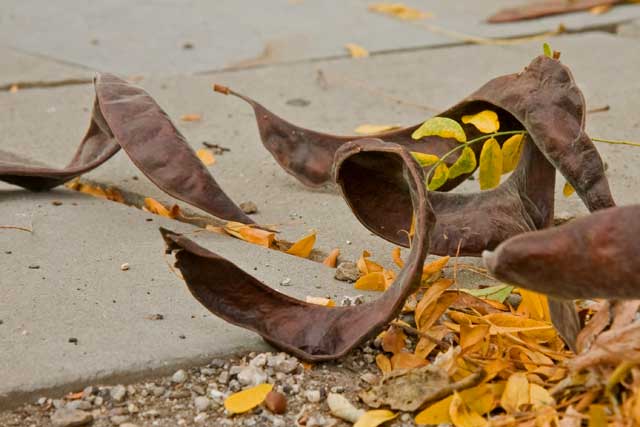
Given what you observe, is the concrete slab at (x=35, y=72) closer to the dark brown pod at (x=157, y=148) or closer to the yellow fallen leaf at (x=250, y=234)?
the dark brown pod at (x=157, y=148)

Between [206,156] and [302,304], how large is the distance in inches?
41.8

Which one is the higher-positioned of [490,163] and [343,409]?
[490,163]

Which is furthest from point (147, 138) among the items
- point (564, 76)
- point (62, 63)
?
point (62, 63)

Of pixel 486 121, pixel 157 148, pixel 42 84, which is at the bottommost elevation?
pixel 42 84

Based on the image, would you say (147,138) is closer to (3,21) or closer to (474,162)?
(474,162)

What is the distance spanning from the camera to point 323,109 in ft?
10.0

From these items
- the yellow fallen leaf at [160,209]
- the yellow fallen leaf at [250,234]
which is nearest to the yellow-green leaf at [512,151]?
the yellow fallen leaf at [250,234]

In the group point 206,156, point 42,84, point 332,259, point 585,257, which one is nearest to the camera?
point 585,257

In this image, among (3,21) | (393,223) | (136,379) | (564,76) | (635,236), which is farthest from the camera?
(3,21)

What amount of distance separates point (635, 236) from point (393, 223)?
738 mm

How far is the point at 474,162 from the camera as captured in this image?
1.79 meters

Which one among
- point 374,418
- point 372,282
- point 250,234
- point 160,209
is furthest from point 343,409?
point 160,209

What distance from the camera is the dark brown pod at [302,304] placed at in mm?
1507

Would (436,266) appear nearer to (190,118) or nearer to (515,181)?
(515,181)
